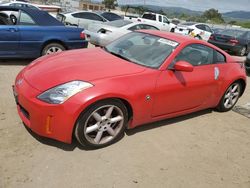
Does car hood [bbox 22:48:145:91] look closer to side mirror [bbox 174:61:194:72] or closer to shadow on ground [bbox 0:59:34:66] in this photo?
side mirror [bbox 174:61:194:72]

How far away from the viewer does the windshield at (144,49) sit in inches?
160

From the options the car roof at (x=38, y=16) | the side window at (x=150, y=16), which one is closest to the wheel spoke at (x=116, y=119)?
the car roof at (x=38, y=16)

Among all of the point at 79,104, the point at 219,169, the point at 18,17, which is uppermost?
the point at 18,17

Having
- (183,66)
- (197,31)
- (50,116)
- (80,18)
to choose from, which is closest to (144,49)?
(183,66)

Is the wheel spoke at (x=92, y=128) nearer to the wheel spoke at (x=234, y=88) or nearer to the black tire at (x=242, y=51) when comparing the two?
the wheel spoke at (x=234, y=88)

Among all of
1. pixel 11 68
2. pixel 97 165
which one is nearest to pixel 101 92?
pixel 97 165

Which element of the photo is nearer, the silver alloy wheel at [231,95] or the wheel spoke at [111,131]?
the wheel spoke at [111,131]

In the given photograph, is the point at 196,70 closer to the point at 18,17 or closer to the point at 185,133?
the point at 185,133

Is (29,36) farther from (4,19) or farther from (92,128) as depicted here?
(92,128)

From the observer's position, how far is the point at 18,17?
6.88 m

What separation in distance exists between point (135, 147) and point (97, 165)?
0.68 metres

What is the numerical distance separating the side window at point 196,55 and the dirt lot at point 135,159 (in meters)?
1.07

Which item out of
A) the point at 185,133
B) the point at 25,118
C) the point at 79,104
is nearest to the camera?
the point at 79,104

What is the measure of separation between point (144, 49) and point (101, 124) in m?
1.44
